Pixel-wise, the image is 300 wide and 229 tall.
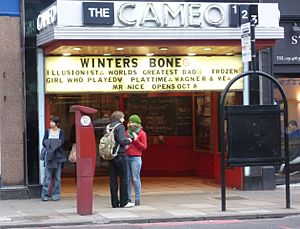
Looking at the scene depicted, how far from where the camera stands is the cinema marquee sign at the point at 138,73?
581 inches

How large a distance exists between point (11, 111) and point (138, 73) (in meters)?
3.01

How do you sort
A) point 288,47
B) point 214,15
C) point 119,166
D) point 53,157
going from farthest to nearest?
point 288,47 → point 214,15 → point 53,157 → point 119,166

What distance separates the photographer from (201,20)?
46.3 feet

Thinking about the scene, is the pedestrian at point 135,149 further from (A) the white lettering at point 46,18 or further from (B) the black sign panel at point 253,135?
(A) the white lettering at point 46,18

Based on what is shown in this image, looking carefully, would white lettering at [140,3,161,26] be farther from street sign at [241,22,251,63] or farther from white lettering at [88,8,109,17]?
street sign at [241,22,251,63]

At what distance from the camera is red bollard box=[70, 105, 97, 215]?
12.0 meters

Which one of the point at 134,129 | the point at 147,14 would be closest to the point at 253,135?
the point at 134,129

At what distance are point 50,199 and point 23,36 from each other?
362cm

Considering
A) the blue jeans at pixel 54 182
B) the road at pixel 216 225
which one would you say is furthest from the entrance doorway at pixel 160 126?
the road at pixel 216 225

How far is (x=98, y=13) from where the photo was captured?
1349 cm

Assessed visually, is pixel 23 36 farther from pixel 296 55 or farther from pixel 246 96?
pixel 296 55

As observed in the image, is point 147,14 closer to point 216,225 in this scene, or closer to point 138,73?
point 138,73

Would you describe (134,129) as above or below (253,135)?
above

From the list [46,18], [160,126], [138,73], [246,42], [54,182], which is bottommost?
[54,182]
